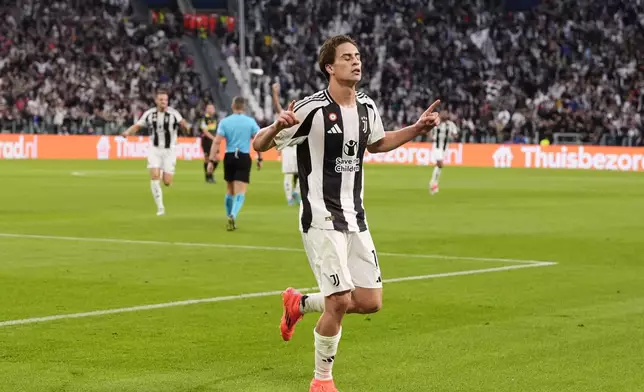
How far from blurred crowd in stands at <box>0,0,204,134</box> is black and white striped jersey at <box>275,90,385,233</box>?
48067 mm

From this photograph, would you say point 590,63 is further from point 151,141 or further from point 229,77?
point 151,141

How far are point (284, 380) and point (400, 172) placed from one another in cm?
3734

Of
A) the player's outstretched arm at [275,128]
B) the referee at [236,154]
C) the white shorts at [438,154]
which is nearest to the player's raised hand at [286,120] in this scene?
the player's outstretched arm at [275,128]

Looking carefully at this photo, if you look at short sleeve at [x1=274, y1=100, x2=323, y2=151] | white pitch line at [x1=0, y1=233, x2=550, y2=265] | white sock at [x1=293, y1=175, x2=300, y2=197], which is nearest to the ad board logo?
white sock at [x1=293, y1=175, x2=300, y2=197]

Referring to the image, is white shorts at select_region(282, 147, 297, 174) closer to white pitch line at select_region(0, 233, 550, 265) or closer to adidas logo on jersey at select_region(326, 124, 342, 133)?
white pitch line at select_region(0, 233, 550, 265)

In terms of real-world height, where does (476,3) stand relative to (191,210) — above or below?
above

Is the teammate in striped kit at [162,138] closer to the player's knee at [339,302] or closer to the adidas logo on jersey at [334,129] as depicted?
the adidas logo on jersey at [334,129]

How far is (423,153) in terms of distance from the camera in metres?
53.7

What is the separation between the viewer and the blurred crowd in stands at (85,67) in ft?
186

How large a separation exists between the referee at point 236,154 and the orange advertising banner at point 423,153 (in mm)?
29652

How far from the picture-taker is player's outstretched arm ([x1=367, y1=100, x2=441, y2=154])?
8.10m

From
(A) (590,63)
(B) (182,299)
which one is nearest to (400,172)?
(A) (590,63)

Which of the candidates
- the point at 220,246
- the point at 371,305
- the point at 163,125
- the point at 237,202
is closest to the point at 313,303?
the point at 371,305

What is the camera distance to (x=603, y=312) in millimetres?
11320
